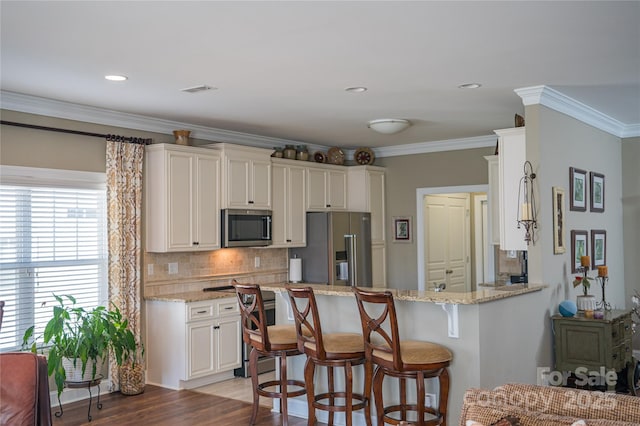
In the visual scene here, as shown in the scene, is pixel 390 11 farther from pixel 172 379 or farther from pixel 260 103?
pixel 172 379

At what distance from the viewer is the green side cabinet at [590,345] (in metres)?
4.79

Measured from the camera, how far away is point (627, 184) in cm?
685

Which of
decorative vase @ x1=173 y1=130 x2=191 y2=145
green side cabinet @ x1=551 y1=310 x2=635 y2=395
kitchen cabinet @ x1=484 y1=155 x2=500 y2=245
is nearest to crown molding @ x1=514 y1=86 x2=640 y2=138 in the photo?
kitchen cabinet @ x1=484 y1=155 x2=500 y2=245

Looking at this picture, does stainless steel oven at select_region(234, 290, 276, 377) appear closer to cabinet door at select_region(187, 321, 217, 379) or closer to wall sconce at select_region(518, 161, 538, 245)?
cabinet door at select_region(187, 321, 217, 379)

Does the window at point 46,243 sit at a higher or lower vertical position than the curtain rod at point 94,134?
lower

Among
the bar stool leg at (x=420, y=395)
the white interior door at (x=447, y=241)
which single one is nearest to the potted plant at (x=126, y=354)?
the bar stool leg at (x=420, y=395)

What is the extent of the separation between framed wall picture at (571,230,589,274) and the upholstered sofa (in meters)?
3.42

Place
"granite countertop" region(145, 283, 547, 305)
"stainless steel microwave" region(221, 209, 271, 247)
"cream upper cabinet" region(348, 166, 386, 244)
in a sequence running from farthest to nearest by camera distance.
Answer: "cream upper cabinet" region(348, 166, 386, 244) < "stainless steel microwave" region(221, 209, 271, 247) < "granite countertop" region(145, 283, 547, 305)

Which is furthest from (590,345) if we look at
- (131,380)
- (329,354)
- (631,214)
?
(131,380)

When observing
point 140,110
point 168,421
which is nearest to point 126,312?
point 168,421

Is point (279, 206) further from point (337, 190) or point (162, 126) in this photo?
point (162, 126)

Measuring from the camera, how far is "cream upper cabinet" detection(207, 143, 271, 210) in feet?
21.2

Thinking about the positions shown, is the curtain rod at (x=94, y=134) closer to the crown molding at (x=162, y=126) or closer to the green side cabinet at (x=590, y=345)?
the crown molding at (x=162, y=126)

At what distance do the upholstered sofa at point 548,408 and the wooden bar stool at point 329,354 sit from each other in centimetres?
183
